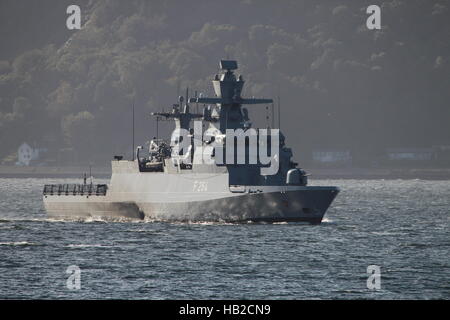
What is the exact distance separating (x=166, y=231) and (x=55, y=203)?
18.1 m

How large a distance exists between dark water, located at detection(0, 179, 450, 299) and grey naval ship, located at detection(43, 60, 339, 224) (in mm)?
1027

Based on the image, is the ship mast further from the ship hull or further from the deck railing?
the deck railing

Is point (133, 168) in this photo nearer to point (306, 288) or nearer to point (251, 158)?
point (251, 158)

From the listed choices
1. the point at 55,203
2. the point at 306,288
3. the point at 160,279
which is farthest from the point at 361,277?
the point at 55,203

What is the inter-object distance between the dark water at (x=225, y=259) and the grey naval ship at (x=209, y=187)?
1027mm

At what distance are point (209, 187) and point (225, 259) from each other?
589 inches

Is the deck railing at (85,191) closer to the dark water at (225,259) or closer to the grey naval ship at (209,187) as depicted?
the grey naval ship at (209,187)

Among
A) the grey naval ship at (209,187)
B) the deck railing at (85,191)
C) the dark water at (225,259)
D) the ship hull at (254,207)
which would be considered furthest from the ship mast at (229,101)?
the deck railing at (85,191)

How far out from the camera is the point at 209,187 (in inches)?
2581

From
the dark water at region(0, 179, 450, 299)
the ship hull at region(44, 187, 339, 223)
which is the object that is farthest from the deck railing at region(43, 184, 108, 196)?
the ship hull at region(44, 187, 339, 223)

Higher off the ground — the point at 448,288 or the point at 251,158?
the point at 251,158

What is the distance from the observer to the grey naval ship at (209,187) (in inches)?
2522

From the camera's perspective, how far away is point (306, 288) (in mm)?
42344

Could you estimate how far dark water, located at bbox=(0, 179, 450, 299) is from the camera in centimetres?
4194
